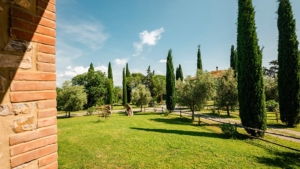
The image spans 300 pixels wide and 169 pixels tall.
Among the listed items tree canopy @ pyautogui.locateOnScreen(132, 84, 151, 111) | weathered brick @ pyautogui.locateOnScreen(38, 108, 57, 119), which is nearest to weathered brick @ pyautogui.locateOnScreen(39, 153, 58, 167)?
weathered brick @ pyautogui.locateOnScreen(38, 108, 57, 119)

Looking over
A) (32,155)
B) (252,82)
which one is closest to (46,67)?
(32,155)

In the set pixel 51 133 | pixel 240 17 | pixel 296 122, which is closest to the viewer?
pixel 51 133

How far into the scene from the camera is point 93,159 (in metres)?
6.59

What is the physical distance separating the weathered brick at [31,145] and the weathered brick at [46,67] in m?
0.78

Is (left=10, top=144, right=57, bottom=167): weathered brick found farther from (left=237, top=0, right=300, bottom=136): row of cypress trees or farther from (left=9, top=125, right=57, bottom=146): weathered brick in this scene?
(left=237, top=0, right=300, bottom=136): row of cypress trees

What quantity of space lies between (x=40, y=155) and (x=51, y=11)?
169 centimetres

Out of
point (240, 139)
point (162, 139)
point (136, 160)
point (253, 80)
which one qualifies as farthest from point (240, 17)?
point (136, 160)

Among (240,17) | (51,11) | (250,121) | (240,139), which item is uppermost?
(240,17)

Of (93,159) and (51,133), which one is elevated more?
(51,133)

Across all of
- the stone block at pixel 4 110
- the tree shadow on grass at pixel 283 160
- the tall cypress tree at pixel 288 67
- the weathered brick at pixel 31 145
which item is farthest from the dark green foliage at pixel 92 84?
the stone block at pixel 4 110

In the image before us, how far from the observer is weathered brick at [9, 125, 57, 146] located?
53.9 inches

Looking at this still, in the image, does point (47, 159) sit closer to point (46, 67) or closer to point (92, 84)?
point (46, 67)

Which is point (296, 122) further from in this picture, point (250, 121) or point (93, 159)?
point (93, 159)

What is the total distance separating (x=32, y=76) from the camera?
156cm
